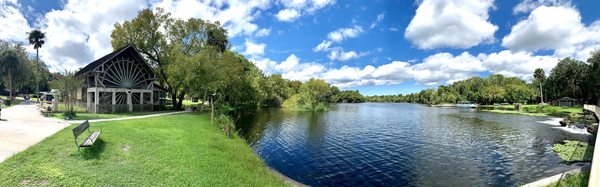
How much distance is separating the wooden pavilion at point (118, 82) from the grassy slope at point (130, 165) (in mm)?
20027

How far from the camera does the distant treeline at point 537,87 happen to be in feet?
226

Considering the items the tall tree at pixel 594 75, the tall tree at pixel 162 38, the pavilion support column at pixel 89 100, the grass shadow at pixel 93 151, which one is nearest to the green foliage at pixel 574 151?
the grass shadow at pixel 93 151

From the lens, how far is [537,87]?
358ft

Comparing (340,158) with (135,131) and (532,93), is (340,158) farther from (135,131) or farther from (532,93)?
(532,93)

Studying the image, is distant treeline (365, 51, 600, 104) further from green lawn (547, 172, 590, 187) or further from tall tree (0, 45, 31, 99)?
tall tree (0, 45, 31, 99)

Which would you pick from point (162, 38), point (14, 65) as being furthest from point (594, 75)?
point (14, 65)

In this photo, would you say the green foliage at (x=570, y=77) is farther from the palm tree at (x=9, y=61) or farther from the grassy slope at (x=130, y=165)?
the palm tree at (x=9, y=61)

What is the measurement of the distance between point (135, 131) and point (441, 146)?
20.7m

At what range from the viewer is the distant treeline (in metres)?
68.8

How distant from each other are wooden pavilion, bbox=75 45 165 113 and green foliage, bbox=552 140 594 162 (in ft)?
128

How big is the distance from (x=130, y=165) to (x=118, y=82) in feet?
93.2

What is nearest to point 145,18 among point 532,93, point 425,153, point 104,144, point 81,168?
point 104,144

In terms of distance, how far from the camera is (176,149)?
42.8 feet

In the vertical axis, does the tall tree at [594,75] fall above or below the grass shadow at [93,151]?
above
